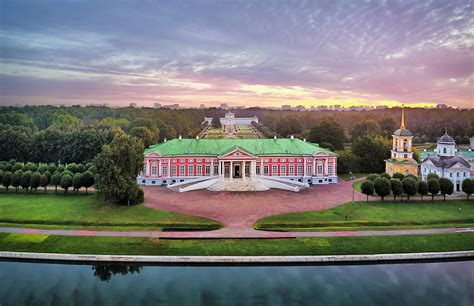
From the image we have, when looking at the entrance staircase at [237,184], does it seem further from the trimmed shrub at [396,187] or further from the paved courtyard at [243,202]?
the trimmed shrub at [396,187]

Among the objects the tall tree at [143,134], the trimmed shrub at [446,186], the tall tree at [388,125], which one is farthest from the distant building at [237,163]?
the tall tree at [388,125]

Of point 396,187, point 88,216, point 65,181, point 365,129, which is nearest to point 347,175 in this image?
point 396,187

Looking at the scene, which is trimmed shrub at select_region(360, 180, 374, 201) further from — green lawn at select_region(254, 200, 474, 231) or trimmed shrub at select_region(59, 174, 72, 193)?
trimmed shrub at select_region(59, 174, 72, 193)

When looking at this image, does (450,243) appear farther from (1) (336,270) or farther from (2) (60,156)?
(2) (60,156)

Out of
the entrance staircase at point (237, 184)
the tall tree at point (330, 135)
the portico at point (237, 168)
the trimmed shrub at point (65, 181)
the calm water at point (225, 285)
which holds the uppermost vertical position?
the tall tree at point (330, 135)

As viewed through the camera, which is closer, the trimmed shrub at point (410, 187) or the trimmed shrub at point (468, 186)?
the trimmed shrub at point (410, 187)

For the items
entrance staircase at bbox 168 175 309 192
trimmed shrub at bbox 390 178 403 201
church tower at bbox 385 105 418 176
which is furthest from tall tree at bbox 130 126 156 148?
trimmed shrub at bbox 390 178 403 201
